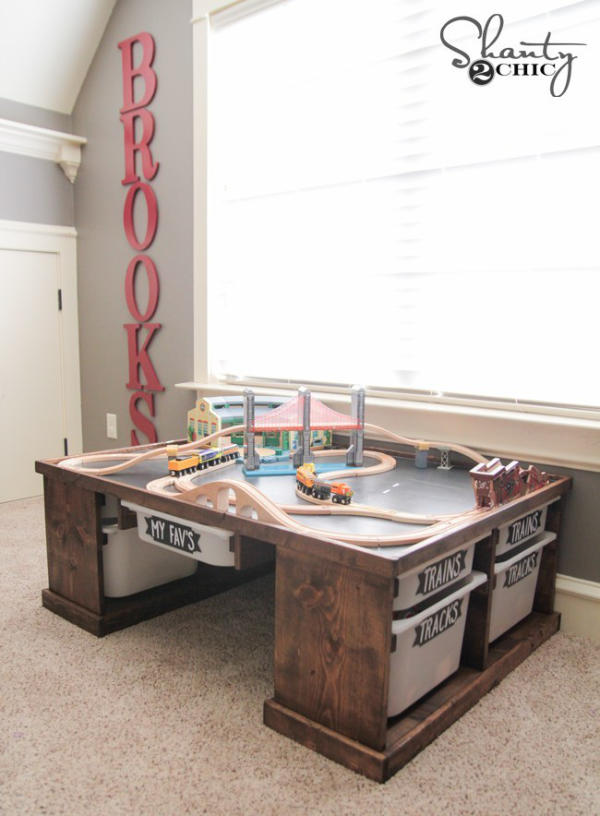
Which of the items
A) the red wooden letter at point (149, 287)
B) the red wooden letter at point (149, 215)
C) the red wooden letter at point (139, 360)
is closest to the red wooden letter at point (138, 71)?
the red wooden letter at point (149, 215)

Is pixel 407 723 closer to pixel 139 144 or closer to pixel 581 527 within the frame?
pixel 581 527

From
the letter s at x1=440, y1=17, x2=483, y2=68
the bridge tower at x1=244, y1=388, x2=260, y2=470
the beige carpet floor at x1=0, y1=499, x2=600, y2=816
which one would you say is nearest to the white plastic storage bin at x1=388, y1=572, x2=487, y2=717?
the beige carpet floor at x1=0, y1=499, x2=600, y2=816

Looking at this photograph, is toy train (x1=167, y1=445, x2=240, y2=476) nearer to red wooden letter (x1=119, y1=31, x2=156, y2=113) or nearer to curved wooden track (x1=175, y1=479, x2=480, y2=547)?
curved wooden track (x1=175, y1=479, x2=480, y2=547)

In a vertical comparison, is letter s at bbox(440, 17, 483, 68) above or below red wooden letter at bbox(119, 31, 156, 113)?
below

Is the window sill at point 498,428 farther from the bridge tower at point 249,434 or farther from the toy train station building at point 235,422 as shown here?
the bridge tower at point 249,434

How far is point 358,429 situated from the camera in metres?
1.94

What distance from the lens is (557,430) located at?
182 cm

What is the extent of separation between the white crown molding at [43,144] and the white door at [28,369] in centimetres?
43

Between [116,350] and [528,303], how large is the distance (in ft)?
Result: 6.42

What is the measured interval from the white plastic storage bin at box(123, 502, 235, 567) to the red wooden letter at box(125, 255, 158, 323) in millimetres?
1360

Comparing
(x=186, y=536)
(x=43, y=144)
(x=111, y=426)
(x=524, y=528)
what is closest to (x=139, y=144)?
(x=43, y=144)

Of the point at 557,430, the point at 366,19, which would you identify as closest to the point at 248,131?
the point at 366,19

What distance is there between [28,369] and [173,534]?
6.18 feet

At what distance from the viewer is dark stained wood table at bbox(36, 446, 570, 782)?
125cm
